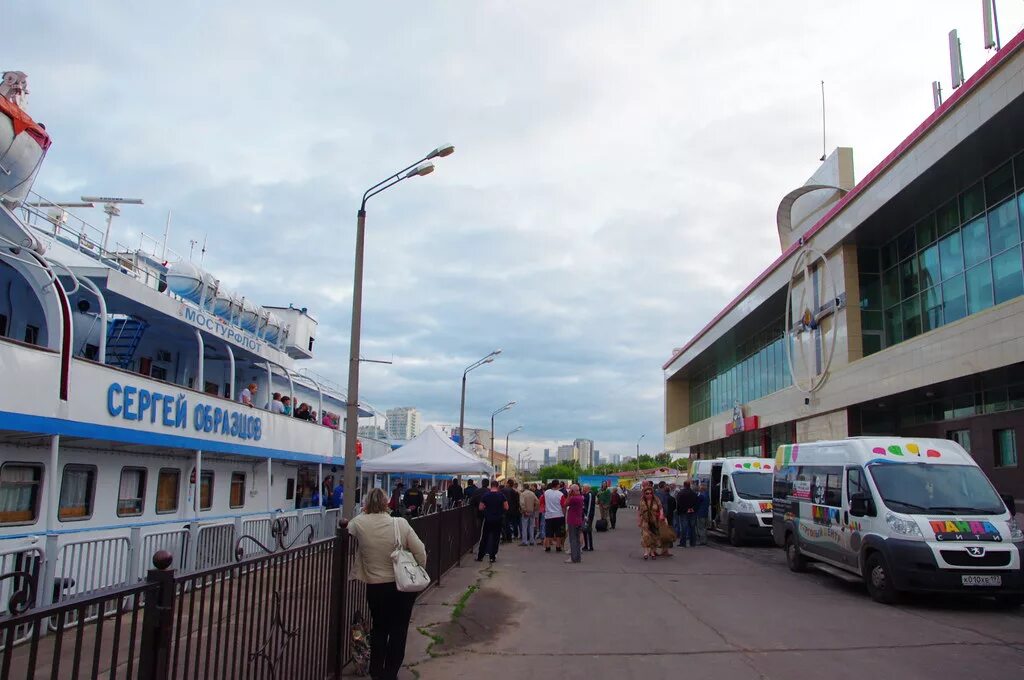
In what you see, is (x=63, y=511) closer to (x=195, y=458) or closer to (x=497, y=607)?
(x=195, y=458)

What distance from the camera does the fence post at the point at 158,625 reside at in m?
3.57

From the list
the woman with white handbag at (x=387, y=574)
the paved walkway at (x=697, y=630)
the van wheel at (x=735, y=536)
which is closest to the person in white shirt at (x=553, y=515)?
the paved walkway at (x=697, y=630)

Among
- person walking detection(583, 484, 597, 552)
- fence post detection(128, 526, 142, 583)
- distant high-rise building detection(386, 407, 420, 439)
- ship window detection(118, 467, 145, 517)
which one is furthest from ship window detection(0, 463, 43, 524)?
distant high-rise building detection(386, 407, 420, 439)

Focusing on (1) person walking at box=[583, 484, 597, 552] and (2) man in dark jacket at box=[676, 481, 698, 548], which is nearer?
(1) person walking at box=[583, 484, 597, 552]

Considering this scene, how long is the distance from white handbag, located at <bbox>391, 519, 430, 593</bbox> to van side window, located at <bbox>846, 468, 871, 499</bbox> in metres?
7.99

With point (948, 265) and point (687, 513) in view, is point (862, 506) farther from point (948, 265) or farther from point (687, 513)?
point (948, 265)

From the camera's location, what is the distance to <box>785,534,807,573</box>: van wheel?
46.2ft

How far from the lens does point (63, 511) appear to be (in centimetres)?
1087

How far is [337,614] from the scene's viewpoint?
6383mm

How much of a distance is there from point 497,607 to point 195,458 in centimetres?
695

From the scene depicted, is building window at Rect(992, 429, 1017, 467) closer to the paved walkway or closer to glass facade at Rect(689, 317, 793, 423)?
the paved walkway

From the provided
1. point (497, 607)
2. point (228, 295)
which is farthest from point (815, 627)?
point (228, 295)

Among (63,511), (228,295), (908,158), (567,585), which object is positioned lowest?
(567,585)

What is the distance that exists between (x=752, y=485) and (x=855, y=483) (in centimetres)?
942
